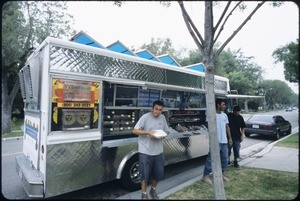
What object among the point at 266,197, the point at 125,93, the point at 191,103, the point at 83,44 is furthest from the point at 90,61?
the point at 266,197

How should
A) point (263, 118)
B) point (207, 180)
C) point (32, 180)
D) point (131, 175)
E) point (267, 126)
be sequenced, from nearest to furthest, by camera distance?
1. point (32, 180)
2. point (131, 175)
3. point (207, 180)
4. point (267, 126)
5. point (263, 118)

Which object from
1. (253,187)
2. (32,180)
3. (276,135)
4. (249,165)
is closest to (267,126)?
(276,135)

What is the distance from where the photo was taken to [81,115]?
175 inches

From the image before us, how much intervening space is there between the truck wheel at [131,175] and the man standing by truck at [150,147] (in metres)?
0.62

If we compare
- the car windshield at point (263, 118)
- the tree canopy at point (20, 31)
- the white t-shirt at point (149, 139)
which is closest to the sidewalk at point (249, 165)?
the white t-shirt at point (149, 139)

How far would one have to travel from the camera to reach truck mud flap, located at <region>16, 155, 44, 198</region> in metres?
3.88

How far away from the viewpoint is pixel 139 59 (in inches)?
220

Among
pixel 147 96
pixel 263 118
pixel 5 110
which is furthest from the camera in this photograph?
pixel 5 110

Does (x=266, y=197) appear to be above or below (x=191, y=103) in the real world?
below

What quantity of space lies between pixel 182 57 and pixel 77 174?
43.0m

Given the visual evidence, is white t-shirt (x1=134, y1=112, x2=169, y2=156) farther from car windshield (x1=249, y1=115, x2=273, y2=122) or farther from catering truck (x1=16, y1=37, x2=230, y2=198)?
car windshield (x1=249, y1=115, x2=273, y2=122)

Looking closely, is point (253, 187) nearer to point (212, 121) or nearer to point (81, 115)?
point (212, 121)

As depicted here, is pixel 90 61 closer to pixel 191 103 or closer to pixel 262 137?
pixel 191 103

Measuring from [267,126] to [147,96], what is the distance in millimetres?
9889
